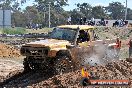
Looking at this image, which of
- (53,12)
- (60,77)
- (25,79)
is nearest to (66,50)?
(60,77)

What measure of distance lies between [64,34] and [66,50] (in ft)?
3.34

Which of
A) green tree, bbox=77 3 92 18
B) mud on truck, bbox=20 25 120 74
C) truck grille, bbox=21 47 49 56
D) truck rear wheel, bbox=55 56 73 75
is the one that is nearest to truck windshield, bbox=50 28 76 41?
mud on truck, bbox=20 25 120 74

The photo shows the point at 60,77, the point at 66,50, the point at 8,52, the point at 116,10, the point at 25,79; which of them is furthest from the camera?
the point at 116,10

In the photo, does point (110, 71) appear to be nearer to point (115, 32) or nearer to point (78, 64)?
point (78, 64)

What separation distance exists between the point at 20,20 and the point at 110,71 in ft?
247

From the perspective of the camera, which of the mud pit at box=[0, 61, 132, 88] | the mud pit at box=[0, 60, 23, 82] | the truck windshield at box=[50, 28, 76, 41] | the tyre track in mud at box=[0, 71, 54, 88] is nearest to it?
the mud pit at box=[0, 61, 132, 88]

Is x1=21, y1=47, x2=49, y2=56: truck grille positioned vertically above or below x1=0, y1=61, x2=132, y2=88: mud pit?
above

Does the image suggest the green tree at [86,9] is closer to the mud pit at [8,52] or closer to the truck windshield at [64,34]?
the mud pit at [8,52]

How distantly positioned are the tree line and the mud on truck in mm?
62364

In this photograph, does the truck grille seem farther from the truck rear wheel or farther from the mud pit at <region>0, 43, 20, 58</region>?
the mud pit at <region>0, 43, 20, 58</region>

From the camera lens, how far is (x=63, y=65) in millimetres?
15062

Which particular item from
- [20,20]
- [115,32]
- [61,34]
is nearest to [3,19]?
[115,32]

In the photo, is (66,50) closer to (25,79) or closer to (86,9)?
(25,79)

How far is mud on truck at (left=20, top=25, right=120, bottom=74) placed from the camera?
1496cm
